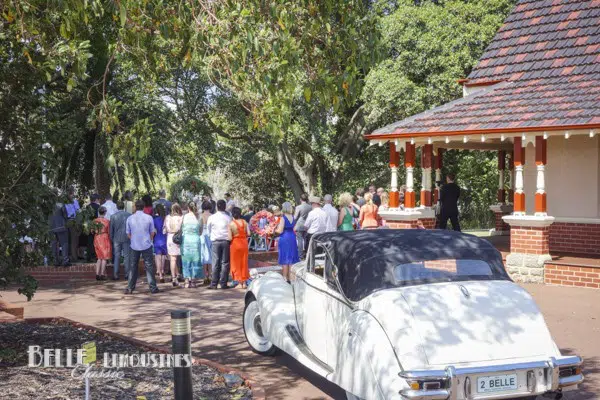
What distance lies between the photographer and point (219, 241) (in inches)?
548

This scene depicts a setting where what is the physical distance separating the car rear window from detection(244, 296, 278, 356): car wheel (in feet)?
8.74

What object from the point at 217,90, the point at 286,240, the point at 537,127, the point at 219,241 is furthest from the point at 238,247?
the point at 217,90

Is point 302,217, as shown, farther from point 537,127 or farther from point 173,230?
point 537,127

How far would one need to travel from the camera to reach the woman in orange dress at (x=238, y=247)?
13758mm

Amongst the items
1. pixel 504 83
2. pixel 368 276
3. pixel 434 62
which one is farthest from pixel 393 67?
pixel 368 276

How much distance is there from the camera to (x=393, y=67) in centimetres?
2705

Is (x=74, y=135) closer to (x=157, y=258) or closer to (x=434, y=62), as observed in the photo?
(x=157, y=258)

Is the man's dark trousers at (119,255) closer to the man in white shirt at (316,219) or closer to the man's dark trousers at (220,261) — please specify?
the man's dark trousers at (220,261)

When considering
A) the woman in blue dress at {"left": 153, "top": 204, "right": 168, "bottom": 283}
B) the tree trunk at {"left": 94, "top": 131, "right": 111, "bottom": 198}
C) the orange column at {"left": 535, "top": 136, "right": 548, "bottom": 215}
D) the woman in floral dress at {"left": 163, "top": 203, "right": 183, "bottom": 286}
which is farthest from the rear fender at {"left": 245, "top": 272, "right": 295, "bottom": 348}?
the tree trunk at {"left": 94, "top": 131, "right": 111, "bottom": 198}

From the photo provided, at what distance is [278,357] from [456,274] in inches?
118

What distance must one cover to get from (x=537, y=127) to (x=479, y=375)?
33.6ft

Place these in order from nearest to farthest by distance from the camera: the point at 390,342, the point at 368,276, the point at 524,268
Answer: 1. the point at 390,342
2. the point at 368,276
3. the point at 524,268

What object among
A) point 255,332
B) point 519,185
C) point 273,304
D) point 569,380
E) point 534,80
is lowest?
point 255,332

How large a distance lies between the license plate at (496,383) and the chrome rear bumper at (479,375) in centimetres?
3
